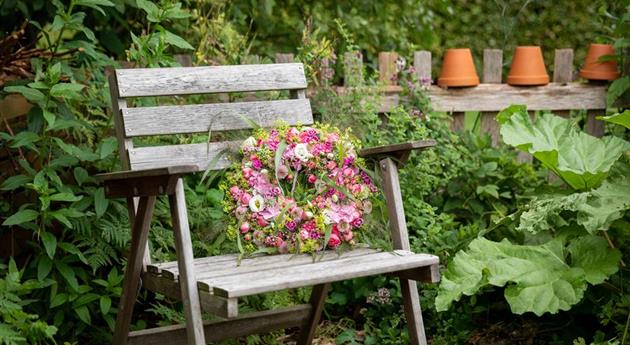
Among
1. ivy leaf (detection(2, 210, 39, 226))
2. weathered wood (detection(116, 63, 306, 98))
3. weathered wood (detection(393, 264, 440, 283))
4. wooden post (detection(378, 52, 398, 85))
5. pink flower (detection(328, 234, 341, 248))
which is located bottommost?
weathered wood (detection(393, 264, 440, 283))

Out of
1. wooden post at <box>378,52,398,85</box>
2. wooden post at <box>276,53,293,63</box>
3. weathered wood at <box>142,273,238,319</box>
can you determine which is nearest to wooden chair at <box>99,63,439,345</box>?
weathered wood at <box>142,273,238,319</box>

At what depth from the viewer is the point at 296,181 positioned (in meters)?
3.16

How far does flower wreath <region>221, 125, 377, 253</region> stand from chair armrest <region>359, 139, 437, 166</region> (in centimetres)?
10

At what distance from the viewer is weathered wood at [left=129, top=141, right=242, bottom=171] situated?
312 centimetres

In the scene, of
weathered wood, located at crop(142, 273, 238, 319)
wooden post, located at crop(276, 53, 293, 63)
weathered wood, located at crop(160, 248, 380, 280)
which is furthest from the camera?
wooden post, located at crop(276, 53, 293, 63)

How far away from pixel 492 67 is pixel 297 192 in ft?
6.55

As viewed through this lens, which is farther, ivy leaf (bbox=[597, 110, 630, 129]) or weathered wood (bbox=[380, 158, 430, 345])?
ivy leaf (bbox=[597, 110, 630, 129])

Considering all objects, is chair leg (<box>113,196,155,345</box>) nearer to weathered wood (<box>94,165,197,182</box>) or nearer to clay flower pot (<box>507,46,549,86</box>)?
weathered wood (<box>94,165,197,182</box>)

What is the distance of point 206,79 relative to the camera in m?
3.34

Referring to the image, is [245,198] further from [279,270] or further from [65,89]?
[65,89]

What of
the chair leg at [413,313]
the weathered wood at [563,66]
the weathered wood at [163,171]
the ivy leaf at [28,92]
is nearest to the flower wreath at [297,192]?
the chair leg at [413,313]

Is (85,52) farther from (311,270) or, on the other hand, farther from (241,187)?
(311,270)

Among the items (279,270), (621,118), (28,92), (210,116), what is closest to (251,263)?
(279,270)

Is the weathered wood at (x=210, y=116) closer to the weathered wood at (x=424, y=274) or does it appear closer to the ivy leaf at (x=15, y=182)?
the ivy leaf at (x=15, y=182)
